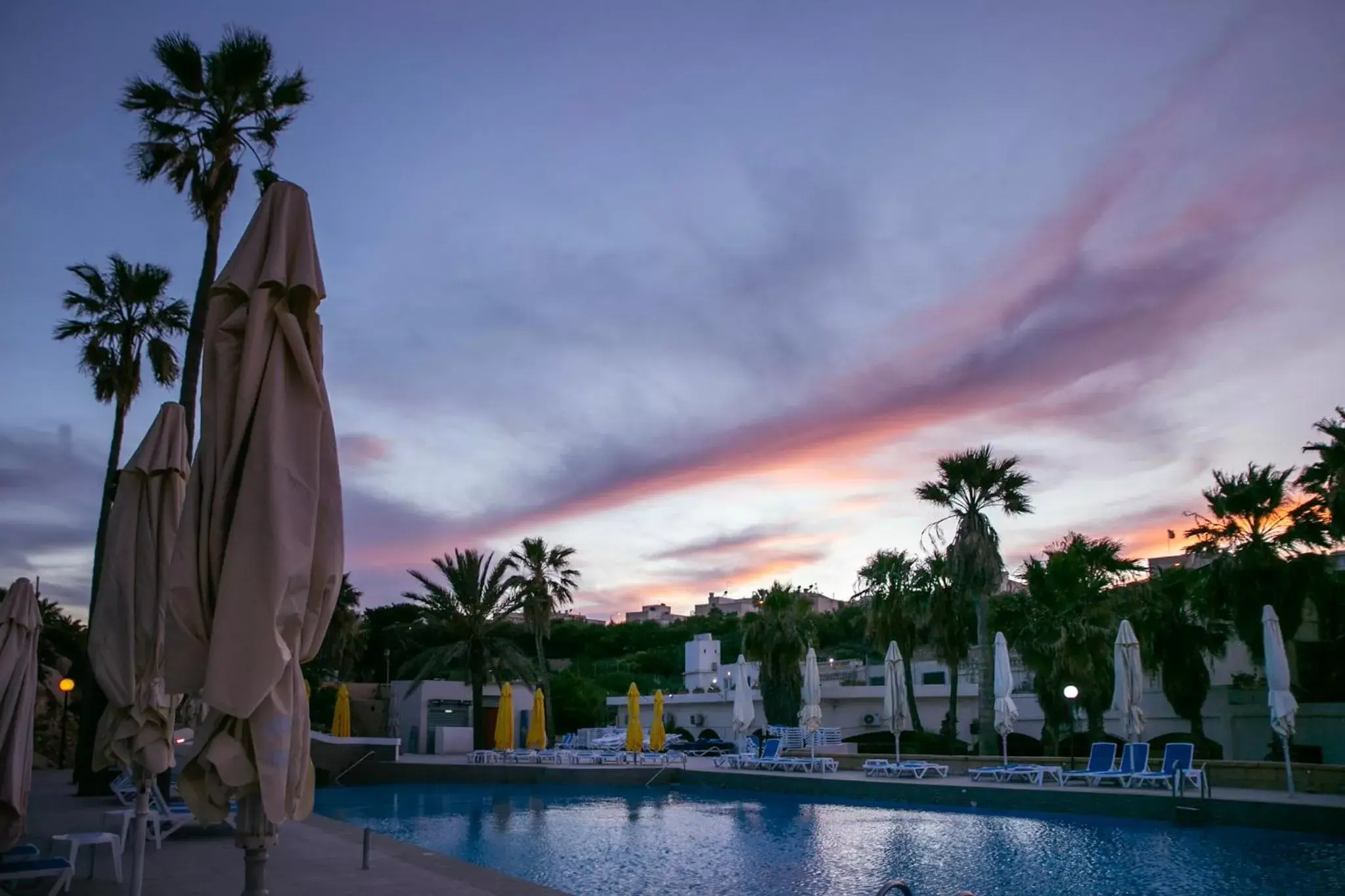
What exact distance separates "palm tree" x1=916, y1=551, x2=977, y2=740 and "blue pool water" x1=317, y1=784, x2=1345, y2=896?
9.62 metres

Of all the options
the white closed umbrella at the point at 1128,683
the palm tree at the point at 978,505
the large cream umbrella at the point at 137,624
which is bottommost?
the white closed umbrella at the point at 1128,683

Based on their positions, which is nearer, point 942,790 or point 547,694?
point 942,790

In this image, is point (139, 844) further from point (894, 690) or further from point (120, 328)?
point (894, 690)

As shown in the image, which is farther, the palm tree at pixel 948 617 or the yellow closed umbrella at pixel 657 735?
the palm tree at pixel 948 617

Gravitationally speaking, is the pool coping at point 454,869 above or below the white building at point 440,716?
above

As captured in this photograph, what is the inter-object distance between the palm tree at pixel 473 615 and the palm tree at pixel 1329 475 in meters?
22.5

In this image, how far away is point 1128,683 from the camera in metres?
17.9

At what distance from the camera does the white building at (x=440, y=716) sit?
30.4 m

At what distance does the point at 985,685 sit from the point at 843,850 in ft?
44.3

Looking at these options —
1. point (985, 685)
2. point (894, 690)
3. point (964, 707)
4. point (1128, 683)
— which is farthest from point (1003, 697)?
point (964, 707)

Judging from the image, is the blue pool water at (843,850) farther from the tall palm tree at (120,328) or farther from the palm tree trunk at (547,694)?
the palm tree trunk at (547,694)

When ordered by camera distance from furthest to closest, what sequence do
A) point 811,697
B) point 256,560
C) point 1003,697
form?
1. point 811,697
2. point 1003,697
3. point 256,560

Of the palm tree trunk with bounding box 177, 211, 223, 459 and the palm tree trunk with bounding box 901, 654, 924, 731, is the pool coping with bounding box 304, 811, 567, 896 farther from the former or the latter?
the palm tree trunk with bounding box 901, 654, 924, 731

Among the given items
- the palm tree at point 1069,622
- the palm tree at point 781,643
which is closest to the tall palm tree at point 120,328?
the palm tree at point 781,643
